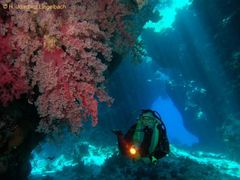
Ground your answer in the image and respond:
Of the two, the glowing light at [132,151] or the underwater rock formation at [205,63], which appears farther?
the underwater rock formation at [205,63]

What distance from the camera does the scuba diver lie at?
10.9 ft

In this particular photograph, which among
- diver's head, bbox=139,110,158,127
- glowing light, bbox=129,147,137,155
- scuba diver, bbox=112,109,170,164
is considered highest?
diver's head, bbox=139,110,158,127

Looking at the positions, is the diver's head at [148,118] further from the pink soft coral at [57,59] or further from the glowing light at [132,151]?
the pink soft coral at [57,59]

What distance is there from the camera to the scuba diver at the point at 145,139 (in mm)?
3329

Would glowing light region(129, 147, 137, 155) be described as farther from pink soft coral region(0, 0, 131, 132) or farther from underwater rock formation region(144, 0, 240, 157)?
underwater rock formation region(144, 0, 240, 157)

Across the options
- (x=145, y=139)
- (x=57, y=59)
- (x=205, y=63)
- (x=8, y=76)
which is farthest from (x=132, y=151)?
(x=205, y=63)

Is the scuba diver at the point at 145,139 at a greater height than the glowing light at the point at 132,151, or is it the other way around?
the scuba diver at the point at 145,139

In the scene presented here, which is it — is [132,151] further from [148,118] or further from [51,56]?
[51,56]

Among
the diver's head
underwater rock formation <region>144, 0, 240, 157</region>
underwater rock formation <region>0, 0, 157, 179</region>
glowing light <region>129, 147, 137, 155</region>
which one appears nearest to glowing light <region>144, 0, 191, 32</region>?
underwater rock formation <region>144, 0, 240, 157</region>

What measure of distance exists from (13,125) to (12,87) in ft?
3.69

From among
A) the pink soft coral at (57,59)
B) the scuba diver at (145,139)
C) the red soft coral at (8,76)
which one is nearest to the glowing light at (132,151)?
the scuba diver at (145,139)

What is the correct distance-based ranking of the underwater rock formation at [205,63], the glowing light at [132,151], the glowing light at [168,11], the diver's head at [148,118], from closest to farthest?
the glowing light at [132,151]
the diver's head at [148,118]
the underwater rock formation at [205,63]
the glowing light at [168,11]

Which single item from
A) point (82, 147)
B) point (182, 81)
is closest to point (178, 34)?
point (182, 81)

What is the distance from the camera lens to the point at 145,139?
11.1ft
